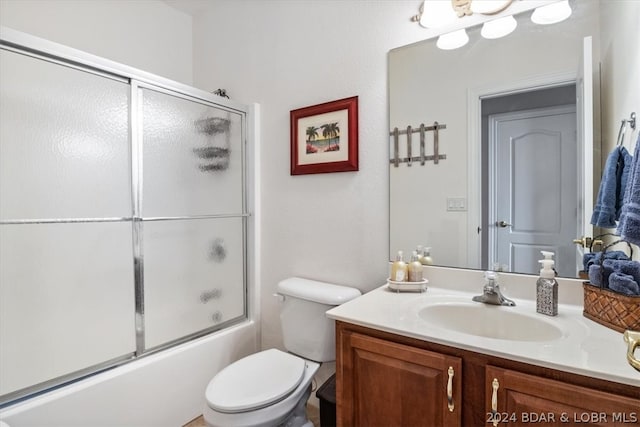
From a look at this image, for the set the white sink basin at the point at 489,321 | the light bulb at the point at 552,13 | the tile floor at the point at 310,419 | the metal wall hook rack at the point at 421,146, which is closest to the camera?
the white sink basin at the point at 489,321

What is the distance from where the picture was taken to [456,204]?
141 centimetres

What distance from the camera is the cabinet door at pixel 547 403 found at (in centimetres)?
71

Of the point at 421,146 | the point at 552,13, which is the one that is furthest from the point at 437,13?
the point at 421,146

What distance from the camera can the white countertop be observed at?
→ 75 cm

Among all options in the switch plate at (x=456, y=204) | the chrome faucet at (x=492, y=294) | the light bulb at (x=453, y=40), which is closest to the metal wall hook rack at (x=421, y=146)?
the switch plate at (x=456, y=204)

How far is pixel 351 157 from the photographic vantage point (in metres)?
1.64

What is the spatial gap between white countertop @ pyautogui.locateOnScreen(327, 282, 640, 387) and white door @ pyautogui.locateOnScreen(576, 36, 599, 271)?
287 mm

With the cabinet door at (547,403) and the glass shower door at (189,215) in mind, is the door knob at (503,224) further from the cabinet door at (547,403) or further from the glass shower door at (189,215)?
the glass shower door at (189,215)

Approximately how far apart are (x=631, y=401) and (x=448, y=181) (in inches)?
36.0

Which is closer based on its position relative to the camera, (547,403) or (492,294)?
(547,403)

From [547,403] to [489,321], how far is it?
0.39 m

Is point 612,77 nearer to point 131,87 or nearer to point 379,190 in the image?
point 379,190

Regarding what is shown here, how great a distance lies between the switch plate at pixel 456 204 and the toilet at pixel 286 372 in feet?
1.95

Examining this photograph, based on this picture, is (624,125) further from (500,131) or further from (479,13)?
(479,13)
